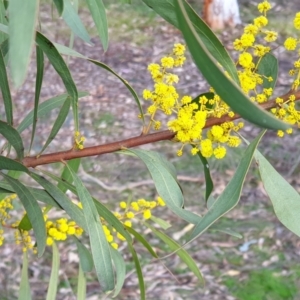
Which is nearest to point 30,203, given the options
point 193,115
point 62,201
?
point 62,201

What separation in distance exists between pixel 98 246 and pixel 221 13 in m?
3.66

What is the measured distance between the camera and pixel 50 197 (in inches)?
29.7

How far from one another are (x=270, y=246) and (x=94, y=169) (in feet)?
3.06

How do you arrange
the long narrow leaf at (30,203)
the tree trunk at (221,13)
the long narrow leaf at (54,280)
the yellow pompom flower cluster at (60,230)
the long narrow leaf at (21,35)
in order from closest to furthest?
the long narrow leaf at (21,35) → the long narrow leaf at (30,203) → the yellow pompom flower cluster at (60,230) → the long narrow leaf at (54,280) → the tree trunk at (221,13)

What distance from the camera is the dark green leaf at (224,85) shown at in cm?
31

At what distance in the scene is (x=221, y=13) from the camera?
407 centimetres

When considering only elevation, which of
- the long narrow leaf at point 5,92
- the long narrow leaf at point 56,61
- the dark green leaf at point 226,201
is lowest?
the dark green leaf at point 226,201

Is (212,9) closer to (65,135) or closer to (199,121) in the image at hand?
(65,135)

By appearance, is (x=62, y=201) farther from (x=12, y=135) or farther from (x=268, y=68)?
(x=268, y=68)

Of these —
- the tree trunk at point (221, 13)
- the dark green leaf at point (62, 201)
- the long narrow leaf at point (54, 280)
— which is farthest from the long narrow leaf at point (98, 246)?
the tree trunk at point (221, 13)

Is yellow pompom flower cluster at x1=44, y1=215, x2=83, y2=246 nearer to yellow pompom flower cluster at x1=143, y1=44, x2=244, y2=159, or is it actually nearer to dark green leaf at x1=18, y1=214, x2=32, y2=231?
dark green leaf at x1=18, y1=214, x2=32, y2=231

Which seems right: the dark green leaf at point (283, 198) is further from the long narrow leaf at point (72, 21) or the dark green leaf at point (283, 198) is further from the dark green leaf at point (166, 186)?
the long narrow leaf at point (72, 21)

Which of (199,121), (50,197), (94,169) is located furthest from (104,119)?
(199,121)

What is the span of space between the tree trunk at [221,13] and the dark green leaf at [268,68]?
3547 mm
